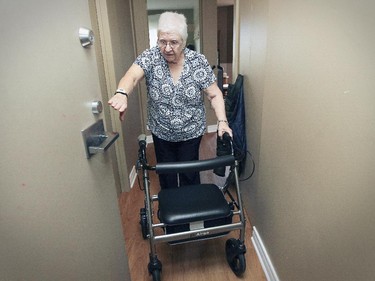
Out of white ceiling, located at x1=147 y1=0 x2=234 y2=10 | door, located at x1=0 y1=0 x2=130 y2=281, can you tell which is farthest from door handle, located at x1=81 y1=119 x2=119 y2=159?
white ceiling, located at x1=147 y1=0 x2=234 y2=10

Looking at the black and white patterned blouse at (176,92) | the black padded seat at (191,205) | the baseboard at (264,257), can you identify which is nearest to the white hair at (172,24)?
the black and white patterned blouse at (176,92)

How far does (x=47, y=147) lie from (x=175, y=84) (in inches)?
37.4

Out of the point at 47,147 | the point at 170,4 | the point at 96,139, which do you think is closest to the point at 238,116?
the point at 96,139

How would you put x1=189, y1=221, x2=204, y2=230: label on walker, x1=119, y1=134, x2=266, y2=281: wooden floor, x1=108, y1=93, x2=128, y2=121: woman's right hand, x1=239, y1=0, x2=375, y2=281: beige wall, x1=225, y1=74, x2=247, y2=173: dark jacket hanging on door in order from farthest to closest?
1. x1=225, y1=74, x2=247, y2=173: dark jacket hanging on door
2. x1=119, y1=134, x2=266, y2=281: wooden floor
3. x1=189, y1=221, x2=204, y2=230: label on walker
4. x1=108, y1=93, x2=128, y2=121: woman's right hand
5. x1=239, y1=0, x2=375, y2=281: beige wall

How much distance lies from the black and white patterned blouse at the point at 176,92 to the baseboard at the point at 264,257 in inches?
30.2

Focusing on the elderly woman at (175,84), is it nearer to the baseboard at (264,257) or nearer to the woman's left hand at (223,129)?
the woman's left hand at (223,129)

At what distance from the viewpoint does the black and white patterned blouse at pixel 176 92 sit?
A: 1.48 meters

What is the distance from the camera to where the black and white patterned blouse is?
1479mm

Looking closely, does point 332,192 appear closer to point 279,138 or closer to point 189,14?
point 279,138

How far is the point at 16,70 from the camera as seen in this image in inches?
21.3

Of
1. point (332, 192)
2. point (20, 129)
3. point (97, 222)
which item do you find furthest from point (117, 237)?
point (332, 192)

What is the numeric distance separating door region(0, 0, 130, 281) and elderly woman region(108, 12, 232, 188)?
22.6 inches

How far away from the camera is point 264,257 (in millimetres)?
1538

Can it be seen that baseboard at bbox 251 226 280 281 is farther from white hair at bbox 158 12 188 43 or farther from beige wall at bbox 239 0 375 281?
white hair at bbox 158 12 188 43
